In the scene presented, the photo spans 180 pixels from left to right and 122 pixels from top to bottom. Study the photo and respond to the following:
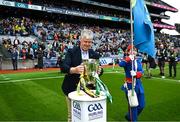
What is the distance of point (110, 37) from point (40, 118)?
113ft

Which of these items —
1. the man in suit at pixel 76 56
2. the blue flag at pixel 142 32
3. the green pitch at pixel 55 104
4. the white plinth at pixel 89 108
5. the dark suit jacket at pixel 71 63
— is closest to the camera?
the white plinth at pixel 89 108

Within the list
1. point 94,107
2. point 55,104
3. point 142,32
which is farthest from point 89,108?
point 55,104

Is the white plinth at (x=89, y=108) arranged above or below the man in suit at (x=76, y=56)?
below

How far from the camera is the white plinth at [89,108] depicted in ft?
12.3

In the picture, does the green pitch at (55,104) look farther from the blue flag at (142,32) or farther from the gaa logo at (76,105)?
the gaa logo at (76,105)

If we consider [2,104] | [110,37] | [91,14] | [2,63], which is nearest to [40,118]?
[2,104]

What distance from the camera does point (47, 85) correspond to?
13.4 m

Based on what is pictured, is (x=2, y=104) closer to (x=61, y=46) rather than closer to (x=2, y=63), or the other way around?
(x=2, y=63)

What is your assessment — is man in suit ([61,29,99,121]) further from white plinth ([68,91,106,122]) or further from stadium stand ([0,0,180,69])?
stadium stand ([0,0,180,69])

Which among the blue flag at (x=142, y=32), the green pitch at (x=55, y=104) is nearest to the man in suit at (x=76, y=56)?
the blue flag at (x=142, y=32)

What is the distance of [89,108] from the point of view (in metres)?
3.76

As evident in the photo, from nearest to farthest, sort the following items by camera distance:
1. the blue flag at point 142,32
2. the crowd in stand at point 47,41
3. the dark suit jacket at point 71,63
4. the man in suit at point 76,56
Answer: the man in suit at point 76,56
the dark suit jacket at point 71,63
the blue flag at point 142,32
the crowd in stand at point 47,41

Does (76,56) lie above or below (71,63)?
above

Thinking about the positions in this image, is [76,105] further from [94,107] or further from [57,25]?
[57,25]
